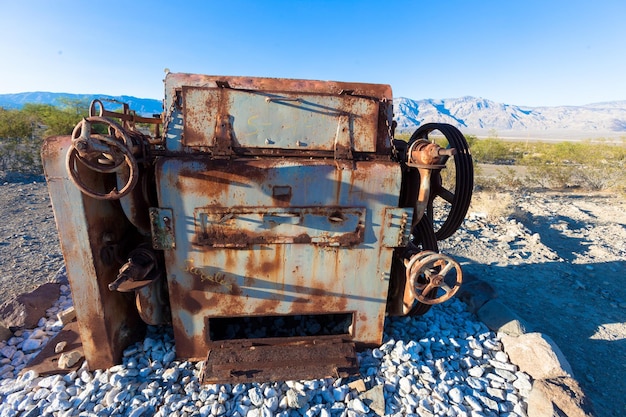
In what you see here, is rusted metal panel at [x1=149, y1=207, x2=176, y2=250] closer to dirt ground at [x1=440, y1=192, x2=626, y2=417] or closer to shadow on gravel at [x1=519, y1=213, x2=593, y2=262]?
dirt ground at [x1=440, y1=192, x2=626, y2=417]

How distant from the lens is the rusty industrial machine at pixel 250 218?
7.57 feet

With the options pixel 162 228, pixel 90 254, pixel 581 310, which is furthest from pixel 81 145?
pixel 581 310

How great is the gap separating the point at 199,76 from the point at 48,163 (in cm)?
118

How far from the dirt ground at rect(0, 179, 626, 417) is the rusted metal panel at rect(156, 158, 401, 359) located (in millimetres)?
2387

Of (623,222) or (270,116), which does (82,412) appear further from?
(623,222)

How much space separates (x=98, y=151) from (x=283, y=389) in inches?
80.8

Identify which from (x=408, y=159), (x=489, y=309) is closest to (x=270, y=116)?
(x=408, y=159)

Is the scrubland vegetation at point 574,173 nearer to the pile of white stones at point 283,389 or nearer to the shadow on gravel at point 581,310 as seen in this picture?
the shadow on gravel at point 581,310

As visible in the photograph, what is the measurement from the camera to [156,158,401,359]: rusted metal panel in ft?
7.55

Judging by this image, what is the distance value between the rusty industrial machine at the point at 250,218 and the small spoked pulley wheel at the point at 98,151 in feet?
0.35

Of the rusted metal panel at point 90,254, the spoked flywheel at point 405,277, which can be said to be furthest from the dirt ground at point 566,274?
the rusted metal panel at point 90,254

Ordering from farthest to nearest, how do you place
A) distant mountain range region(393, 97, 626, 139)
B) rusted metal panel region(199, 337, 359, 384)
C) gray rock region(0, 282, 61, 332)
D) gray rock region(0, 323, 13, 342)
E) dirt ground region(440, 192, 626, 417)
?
1. distant mountain range region(393, 97, 626, 139)
2. dirt ground region(440, 192, 626, 417)
3. gray rock region(0, 282, 61, 332)
4. gray rock region(0, 323, 13, 342)
5. rusted metal panel region(199, 337, 359, 384)

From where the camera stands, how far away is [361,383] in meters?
2.51

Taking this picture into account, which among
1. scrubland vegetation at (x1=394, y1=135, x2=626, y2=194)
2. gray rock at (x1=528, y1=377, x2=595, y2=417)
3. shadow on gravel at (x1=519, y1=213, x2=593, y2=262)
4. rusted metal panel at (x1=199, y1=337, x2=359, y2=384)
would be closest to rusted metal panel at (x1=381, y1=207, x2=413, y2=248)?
rusted metal panel at (x1=199, y1=337, x2=359, y2=384)
